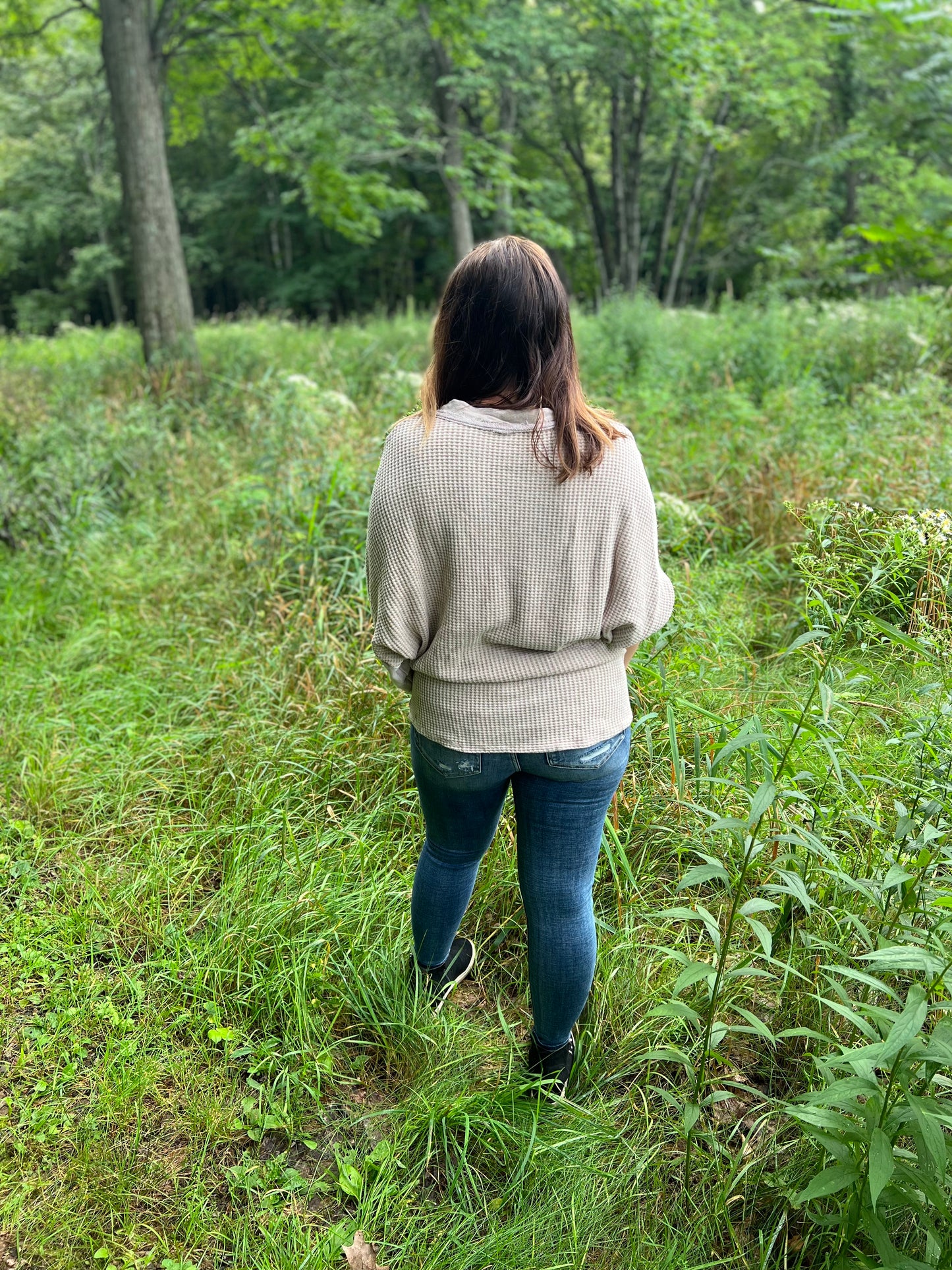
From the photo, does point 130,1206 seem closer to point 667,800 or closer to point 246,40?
point 667,800

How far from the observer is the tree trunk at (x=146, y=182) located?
754 cm

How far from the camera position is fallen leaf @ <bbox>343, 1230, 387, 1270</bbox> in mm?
1787

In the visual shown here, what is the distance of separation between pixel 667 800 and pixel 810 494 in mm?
2235

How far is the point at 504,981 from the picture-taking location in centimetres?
252

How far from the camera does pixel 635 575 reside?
1.70 metres

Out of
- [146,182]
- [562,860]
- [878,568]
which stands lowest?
[562,860]

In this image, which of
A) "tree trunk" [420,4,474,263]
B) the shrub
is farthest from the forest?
the shrub

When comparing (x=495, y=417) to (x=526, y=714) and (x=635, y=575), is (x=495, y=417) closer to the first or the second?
(x=635, y=575)

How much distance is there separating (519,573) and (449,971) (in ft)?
4.35

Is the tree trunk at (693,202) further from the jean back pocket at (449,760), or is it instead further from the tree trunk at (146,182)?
the jean back pocket at (449,760)

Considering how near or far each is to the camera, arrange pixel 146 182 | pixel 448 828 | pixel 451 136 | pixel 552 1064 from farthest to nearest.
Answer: pixel 451 136
pixel 146 182
pixel 552 1064
pixel 448 828

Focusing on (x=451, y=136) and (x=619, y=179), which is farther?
(x=619, y=179)

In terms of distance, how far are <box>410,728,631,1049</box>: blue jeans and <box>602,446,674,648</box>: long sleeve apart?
0.78ft

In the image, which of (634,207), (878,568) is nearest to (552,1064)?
(878,568)
